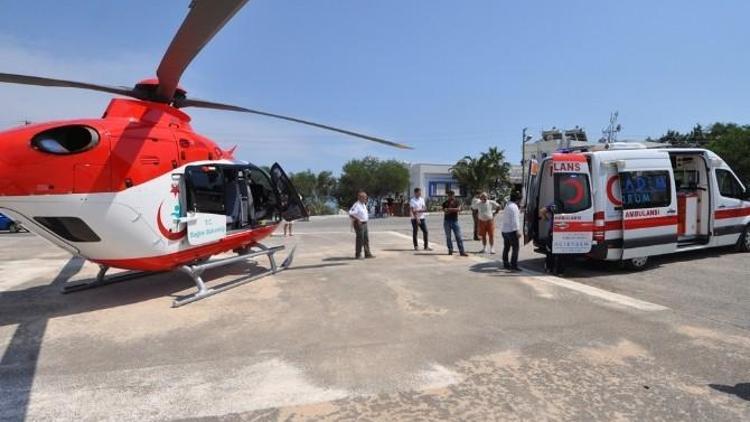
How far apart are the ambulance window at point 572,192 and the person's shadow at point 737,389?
5082 millimetres

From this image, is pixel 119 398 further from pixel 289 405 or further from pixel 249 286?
pixel 249 286

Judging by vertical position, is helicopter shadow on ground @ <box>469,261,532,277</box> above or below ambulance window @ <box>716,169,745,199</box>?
below

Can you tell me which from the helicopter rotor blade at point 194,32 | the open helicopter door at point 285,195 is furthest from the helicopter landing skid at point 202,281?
the helicopter rotor blade at point 194,32

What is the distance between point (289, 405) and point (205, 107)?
6.01m

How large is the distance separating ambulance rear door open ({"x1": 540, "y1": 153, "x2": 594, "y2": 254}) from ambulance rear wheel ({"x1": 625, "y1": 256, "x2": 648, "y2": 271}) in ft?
4.09

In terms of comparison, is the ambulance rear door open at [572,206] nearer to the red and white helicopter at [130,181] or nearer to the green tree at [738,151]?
the red and white helicopter at [130,181]

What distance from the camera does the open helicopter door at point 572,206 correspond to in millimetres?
8820

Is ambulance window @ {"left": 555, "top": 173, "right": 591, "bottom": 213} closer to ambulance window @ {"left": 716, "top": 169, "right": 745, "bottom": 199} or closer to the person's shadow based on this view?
ambulance window @ {"left": 716, "top": 169, "right": 745, "bottom": 199}

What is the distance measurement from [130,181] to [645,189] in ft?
29.6

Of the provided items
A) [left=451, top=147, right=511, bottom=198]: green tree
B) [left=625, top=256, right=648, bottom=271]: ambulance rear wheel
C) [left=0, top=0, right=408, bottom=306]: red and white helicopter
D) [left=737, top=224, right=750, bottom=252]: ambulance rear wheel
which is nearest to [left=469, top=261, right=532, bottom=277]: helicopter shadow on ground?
[left=625, top=256, right=648, bottom=271]: ambulance rear wheel

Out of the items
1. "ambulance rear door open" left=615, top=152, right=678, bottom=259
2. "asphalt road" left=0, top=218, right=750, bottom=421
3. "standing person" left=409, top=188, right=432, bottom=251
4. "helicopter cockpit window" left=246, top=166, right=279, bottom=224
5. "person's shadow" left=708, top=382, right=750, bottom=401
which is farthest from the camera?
"standing person" left=409, top=188, right=432, bottom=251

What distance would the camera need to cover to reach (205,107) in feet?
27.0

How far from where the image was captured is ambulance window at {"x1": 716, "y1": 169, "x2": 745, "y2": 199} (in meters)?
10.6

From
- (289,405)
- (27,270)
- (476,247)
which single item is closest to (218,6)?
(289,405)
